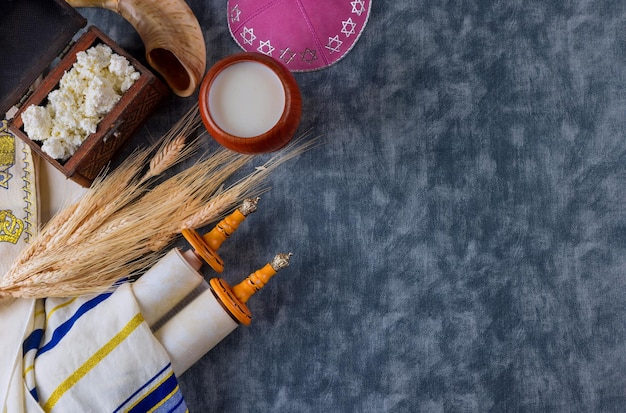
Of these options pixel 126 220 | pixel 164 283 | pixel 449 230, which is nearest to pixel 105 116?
pixel 126 220

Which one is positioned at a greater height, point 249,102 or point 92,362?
point 249,102

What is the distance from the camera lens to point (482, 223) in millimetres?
1068

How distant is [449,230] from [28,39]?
2.38 ft

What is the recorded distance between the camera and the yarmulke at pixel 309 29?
109cm

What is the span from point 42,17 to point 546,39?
31.4 inches

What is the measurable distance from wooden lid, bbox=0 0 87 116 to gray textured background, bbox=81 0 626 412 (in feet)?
1.28

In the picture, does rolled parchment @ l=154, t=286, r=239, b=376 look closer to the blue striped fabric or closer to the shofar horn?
the blue striped fabric

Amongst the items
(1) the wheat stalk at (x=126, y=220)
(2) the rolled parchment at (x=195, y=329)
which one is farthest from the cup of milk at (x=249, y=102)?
(2) the rolled parchment at (x=195, y=329)

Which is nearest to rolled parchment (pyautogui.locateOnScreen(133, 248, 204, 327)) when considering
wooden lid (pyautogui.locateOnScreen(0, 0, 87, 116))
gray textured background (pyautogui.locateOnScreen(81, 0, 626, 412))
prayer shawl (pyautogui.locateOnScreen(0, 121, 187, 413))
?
prayer shawl (pyautogui.locateOnScreen(0, 121, 187, 413))

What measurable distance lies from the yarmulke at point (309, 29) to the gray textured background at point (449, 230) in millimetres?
22

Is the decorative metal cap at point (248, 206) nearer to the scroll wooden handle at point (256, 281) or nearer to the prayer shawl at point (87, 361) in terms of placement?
the scroll wooden handle at point (256, 281)

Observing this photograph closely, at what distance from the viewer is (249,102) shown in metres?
0.97

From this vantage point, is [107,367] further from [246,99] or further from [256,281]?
[246,99]

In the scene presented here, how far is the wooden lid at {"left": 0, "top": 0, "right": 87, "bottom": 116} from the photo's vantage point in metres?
1.02
